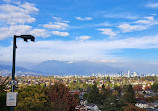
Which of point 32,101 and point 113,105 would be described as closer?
point 32,101

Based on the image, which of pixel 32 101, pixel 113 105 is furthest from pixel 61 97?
Answer: pixel 113 105

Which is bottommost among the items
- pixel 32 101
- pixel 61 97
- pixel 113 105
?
pixel 113 105

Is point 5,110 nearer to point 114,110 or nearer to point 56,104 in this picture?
point 56,104

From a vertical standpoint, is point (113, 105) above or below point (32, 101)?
below

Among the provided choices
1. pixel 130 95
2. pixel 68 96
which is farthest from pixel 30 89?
pixel 130 95

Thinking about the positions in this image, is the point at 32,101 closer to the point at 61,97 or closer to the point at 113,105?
the point at 61,97

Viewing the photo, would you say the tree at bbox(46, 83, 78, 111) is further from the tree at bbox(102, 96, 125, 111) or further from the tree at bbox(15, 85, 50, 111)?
the tree at bbox(102, 96, 125, 111)

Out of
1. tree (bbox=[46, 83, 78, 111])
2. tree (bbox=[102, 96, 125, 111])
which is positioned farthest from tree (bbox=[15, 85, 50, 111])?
tree (bbox=[102, 96, 125, 111])

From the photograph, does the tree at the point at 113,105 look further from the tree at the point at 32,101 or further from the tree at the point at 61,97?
the tree at the point at 32,101
